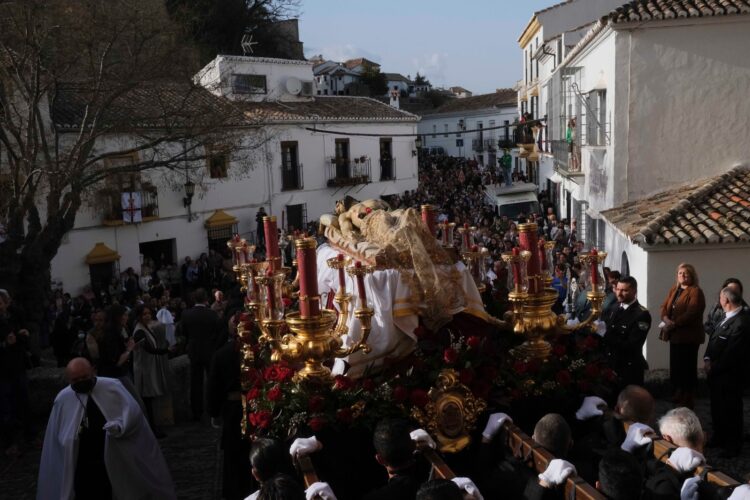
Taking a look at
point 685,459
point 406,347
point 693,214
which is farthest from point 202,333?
point 693,214

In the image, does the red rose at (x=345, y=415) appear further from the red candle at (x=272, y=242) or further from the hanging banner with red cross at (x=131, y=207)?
the hanging banner with red cross at (x=131, y=207)

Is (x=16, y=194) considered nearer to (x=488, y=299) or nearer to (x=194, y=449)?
(x=194, y=449)

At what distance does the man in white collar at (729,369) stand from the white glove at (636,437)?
9.03 ft

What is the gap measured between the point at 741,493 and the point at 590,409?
6.15ft

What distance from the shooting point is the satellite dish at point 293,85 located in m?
28.4

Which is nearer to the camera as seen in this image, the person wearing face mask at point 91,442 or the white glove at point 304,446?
the white glove at point 304,446

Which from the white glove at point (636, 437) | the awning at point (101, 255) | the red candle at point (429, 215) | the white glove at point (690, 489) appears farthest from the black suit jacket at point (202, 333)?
the awning at point (101, 255)

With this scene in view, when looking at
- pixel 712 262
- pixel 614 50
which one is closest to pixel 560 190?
pixel 614 50

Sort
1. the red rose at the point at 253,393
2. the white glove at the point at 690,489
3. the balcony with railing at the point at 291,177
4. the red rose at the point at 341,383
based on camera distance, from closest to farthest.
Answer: the white glove at the point at 690,489 < the red rose at the point at 341,383 < the red rose at the point at 253,393 < the balcony with railing at the point at 291,177

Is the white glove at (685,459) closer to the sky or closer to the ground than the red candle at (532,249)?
closer to the ground

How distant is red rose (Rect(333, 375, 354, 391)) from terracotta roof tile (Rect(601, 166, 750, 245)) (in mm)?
6275

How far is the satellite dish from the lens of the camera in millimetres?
28375

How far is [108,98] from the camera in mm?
13688

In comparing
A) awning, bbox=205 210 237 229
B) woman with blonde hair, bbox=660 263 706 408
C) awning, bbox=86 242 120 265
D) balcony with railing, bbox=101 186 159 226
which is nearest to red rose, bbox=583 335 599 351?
woman with blonde hair, bbox=660 263 706 408
